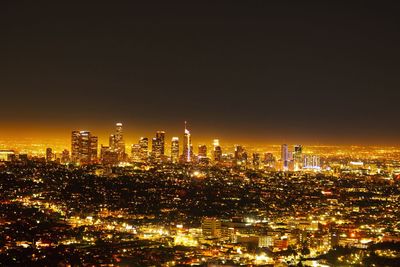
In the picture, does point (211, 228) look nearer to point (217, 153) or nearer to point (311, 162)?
point (217, 153)

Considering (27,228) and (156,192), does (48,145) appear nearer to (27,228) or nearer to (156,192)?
(156,192)

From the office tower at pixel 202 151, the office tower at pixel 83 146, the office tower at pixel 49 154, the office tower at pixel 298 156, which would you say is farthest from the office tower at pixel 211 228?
the office tower at pixel 202 151

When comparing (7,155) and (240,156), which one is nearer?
(7,155)

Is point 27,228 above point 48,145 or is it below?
below

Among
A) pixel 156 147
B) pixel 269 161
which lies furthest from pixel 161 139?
pixel 269 161

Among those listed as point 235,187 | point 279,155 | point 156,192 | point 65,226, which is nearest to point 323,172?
point 279,155

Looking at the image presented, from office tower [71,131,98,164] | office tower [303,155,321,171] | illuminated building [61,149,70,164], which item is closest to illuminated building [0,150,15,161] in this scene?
illuminated building [61,149,70,164]
